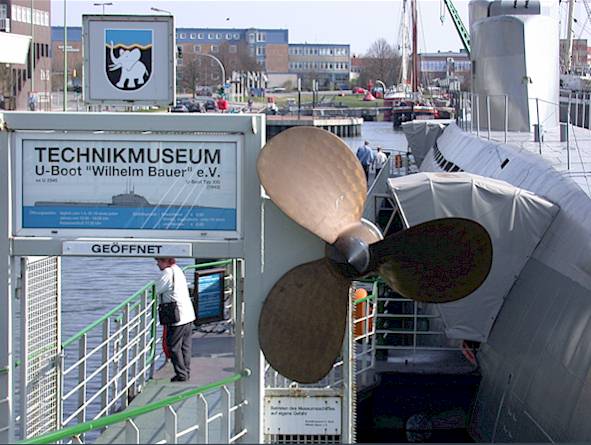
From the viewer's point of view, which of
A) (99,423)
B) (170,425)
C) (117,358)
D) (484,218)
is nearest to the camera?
(99,423)

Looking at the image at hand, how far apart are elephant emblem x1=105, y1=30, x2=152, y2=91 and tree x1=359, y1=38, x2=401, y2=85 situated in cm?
17066

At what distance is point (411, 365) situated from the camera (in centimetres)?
1614

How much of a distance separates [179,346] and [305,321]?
11.5ft

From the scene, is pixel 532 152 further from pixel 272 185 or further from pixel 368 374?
pixel 272 185

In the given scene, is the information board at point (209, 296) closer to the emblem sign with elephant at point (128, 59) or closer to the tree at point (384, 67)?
the emblem sign with elephant at point (128, 59)

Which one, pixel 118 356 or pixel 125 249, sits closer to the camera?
pixel 125 249

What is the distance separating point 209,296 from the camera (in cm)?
1584

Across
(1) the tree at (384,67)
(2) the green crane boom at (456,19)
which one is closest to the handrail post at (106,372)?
(2) the green crane boom at (456,19)

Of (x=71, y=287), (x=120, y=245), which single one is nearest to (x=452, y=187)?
(x=120, y=245)

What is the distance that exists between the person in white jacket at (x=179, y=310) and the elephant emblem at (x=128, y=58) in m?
2.85

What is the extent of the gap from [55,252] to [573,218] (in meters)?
7.00

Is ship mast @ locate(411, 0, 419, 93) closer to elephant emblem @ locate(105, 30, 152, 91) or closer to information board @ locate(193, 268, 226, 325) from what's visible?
information board @ locate(193, 268, 226, 325)

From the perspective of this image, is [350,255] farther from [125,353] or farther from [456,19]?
[456,19]

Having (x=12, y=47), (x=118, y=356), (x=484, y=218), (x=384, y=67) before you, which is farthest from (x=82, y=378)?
(x=384, y=67)
